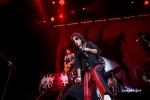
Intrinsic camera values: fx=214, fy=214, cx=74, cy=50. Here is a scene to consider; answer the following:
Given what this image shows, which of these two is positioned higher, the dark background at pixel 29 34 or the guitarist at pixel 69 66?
the dark background at pixel 29 34

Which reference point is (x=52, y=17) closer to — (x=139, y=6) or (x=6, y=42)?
(x=6, y=42)

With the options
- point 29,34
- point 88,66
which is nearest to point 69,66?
point 29,34

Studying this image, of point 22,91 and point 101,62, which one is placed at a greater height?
point 22,91

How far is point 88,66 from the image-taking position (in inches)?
156

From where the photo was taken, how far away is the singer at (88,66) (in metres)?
3.64

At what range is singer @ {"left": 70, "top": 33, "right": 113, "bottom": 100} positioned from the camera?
11.9ft

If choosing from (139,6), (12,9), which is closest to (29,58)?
(12,9)

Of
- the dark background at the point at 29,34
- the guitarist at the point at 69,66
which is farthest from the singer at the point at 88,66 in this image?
the guitarist at the point at 69,66

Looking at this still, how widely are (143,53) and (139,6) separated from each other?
216 centimetres

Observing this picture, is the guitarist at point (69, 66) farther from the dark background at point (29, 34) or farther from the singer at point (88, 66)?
the singer at point (88, 66)

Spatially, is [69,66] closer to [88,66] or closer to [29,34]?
[29,34]

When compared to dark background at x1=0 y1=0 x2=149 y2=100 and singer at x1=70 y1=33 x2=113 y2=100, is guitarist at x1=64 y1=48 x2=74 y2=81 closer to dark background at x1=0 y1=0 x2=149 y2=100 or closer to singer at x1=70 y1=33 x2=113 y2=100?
dark background at x1=0 y1=0 x2=149 y2=100

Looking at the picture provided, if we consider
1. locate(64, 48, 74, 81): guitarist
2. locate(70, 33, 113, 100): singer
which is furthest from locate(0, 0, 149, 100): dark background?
locate(70, 33, 113, 100): singer

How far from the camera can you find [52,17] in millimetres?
9664
